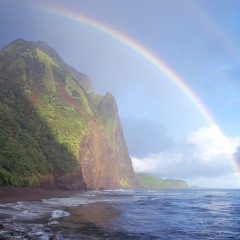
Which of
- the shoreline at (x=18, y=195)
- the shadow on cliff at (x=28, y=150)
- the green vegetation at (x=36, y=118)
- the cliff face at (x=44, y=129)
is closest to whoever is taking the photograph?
the shoreline at (x=18, y=195)

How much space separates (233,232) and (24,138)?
73.7 m

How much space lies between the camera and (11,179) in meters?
62.5

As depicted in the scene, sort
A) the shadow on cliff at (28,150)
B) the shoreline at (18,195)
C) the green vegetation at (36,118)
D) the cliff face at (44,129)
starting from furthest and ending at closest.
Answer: the cliff face at (44,129) → the green vegetation at (36,118) → the shadow on cliff at (28,150) → the shoreline at (18,195)

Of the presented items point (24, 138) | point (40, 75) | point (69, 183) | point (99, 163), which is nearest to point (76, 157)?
point (69, 183)

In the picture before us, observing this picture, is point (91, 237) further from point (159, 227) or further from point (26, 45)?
point (26, 45)

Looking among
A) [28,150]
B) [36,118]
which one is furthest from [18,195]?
[36,118]

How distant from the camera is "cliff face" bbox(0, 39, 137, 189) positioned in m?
77.4

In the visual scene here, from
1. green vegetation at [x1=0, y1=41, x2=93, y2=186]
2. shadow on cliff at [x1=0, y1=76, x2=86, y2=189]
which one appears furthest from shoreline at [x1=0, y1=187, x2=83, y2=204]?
green vegetation at [x1=0, y1=41, x2=93, y2=186]

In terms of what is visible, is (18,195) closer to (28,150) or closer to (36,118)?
(28,150)

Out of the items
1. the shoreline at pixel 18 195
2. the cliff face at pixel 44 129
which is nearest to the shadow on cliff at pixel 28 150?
the cliff face at pixel 44 129

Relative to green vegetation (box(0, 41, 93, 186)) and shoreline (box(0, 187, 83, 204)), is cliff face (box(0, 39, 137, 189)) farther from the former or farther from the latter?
shoreline (box(0, 187, 83, 204))

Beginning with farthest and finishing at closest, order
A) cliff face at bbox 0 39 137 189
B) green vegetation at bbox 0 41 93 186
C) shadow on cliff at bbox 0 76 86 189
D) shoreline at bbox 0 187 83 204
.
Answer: cliff face at bbox 0 39 137 189 → green vegetation at bbox 0 41 93 186 → shadow on cliff at bbox 0 76 86 189 → shoreline at bbox 0 187 83 204

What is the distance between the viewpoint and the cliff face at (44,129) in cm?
7738

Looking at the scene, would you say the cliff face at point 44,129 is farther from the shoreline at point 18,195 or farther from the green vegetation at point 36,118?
the shoreline at point 18,195
